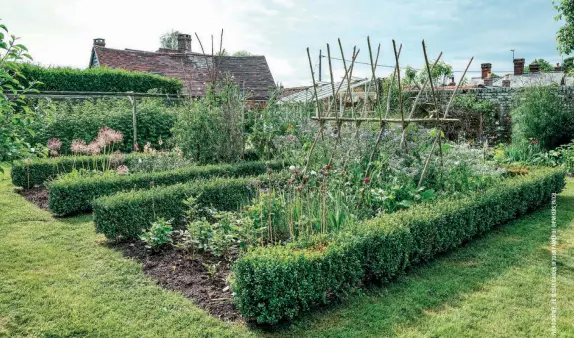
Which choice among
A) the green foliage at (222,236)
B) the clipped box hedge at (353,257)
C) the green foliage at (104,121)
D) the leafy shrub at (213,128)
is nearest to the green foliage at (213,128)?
the leafy shrub at (213,128)

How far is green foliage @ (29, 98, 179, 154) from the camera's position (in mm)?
11367

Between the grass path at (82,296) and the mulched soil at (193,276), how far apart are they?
0.10 m

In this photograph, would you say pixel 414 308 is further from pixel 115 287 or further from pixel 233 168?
pixel 233 168

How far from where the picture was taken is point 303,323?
11.9 feet

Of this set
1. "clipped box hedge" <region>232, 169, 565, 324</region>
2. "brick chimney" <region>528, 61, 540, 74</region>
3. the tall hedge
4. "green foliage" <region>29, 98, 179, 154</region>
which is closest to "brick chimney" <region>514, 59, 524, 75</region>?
"brick chimney" <region>528, 61, 540, 74</region>

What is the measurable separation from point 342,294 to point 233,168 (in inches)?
183

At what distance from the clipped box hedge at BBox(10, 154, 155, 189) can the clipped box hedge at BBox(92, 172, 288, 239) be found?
3.22 metres

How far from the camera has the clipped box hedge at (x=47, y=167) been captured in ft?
28.3

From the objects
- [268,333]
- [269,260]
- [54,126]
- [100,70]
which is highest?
[100,70]

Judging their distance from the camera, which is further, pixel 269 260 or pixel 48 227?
pixel 48 227

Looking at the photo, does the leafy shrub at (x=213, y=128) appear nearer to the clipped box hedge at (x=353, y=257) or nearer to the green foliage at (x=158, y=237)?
the green foliage at (x=158, y=237)

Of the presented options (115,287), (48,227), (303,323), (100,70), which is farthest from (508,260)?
(100,70)

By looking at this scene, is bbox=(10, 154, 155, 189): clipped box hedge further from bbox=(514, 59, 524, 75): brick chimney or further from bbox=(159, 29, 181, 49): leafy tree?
bbox=(159, 29, 181, 49): leafy tree

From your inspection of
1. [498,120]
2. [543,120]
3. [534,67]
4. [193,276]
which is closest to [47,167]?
[193,276]
